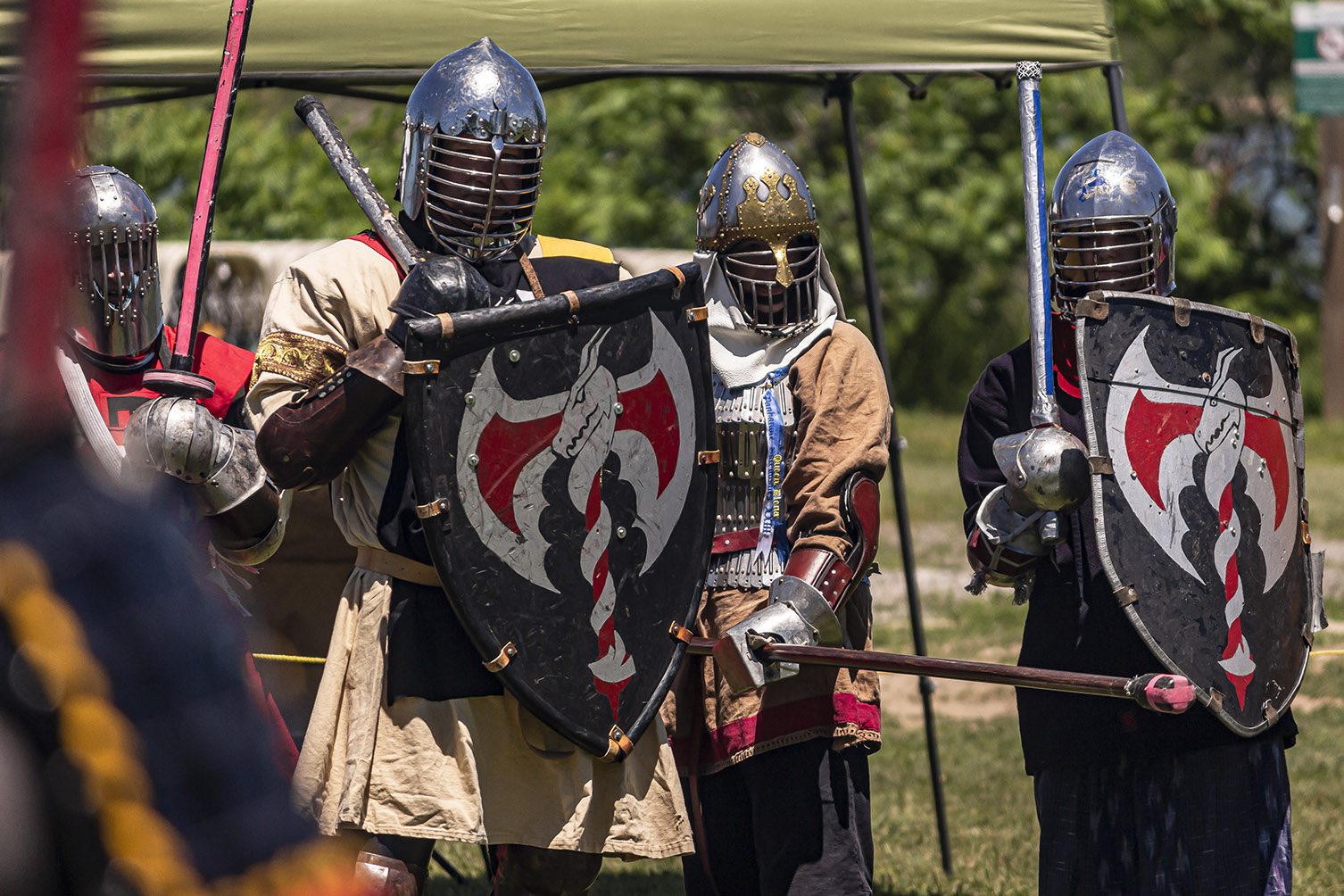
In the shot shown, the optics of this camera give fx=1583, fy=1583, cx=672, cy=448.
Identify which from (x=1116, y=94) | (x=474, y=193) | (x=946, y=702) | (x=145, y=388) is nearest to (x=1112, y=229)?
(x=1116, y=94)

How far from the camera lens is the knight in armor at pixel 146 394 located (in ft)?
8.48

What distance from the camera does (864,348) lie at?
121 inches

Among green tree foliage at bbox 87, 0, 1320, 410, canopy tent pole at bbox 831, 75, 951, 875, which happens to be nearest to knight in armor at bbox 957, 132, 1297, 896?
canopy tent pole at bbox 831, 75, 951, 875

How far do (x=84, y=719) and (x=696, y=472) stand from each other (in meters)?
1.88

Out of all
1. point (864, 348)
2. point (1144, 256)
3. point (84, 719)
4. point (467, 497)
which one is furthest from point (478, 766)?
point (84, 719)

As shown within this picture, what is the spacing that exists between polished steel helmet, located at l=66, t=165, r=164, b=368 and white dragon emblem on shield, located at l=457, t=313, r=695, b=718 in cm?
110

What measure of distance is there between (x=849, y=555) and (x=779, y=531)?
188 mm

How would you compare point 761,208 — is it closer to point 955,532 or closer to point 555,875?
point 555,875

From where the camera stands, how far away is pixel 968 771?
224 inches

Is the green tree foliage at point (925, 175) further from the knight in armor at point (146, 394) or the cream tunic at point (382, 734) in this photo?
the cream tunic at point (382, 734)

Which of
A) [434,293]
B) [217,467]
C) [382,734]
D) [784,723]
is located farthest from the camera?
[784,723]

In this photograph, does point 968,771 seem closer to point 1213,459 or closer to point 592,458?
point 1213,459

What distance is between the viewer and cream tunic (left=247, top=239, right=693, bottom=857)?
245 centimetres

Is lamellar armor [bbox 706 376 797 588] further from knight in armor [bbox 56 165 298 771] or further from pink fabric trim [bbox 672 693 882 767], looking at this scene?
knight in armor [bbox 56 165 298 771]
